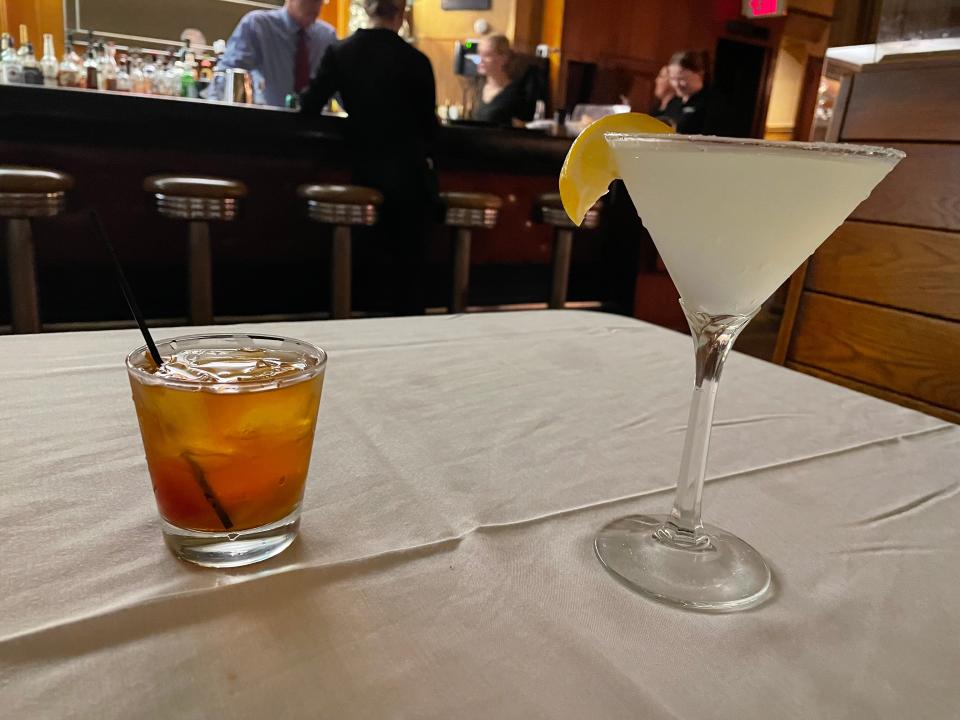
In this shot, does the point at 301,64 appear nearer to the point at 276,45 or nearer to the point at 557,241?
the point at 276,45

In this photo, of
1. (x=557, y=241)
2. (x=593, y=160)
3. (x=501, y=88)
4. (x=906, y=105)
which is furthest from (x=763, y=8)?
(x=593, y=160)

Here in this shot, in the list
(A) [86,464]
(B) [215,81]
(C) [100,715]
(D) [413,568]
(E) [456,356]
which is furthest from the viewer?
(B) [215,81]

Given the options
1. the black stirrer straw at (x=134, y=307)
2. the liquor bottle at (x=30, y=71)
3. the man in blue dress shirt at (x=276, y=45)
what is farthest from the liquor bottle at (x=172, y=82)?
the black stirrer straw at (x=134, y=307)

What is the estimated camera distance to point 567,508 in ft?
1.83

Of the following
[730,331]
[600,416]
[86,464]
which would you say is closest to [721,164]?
[730,331]

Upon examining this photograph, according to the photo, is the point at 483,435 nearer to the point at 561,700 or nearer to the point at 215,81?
the point at 561,700

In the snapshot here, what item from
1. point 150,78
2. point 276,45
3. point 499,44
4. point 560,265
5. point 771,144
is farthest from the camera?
point 499,44

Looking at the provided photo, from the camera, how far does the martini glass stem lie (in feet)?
1.61

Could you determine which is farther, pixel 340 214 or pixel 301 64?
pixel 301 64

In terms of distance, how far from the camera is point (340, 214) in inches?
102

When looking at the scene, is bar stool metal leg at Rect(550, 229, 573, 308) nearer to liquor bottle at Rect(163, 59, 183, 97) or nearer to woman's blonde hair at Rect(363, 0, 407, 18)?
woman's blonde hair at Rect(363, 0, 407, 18)

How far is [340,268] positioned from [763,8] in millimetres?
4755

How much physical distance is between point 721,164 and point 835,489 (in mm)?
356

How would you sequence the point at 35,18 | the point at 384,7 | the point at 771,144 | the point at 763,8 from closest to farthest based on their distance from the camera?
the point at 771,144
the point at 384,7
the point at 35,18
the point at 763,8
